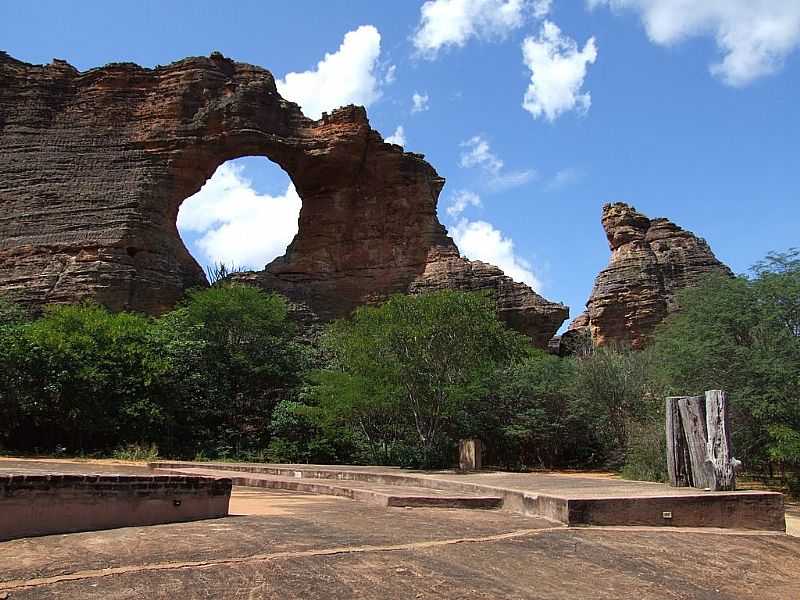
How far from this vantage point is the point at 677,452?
10227 mm

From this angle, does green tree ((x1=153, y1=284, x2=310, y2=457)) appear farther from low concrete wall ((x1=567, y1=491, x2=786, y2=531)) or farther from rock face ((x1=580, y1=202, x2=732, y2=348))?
rock face ((x1=580, y1=202, x2=732, y2=348))

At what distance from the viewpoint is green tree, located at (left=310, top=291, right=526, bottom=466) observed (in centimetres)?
1791

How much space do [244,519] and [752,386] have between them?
1177 centimetres

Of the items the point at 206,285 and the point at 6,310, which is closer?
the point at 6,310

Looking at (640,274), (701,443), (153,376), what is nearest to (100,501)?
(701,443)

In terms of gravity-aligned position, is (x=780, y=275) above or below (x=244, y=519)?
above

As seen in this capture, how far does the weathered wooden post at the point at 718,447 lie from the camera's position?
9.16 meters

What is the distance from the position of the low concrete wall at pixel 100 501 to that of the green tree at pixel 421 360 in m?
10.9

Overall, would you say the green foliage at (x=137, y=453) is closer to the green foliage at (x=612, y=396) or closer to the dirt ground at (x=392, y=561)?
the dirt ground at (x=392, y=561)

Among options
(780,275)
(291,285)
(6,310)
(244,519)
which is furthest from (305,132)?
(244,519)

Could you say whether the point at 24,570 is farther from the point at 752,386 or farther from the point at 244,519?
the point at 752,386

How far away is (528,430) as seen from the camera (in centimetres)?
2228

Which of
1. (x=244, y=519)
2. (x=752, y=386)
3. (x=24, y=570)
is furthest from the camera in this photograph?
(x=752, y=386)

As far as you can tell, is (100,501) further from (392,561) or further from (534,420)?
(534,420)
